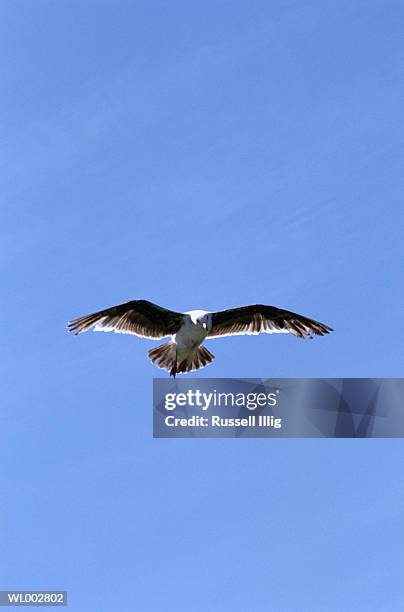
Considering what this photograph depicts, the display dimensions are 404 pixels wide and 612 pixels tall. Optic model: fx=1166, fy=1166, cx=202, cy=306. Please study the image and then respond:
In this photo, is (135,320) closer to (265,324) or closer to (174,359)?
(174,359)

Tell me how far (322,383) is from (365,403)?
72 cm

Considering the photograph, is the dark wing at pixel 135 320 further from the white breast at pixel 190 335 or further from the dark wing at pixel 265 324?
the dark wing at pixel 265 324

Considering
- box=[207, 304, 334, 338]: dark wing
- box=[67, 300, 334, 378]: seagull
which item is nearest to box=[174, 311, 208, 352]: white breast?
box=[67, 300, 334, 378]: seagull

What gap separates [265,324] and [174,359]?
1610mm

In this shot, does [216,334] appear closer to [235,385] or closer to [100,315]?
[235,385]

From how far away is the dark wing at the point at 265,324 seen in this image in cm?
1777

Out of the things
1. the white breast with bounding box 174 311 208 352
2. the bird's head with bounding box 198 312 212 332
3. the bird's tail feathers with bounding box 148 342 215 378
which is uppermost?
the bird's head with bounding box 198 312 212 332

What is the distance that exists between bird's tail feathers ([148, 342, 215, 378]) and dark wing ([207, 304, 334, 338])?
1.30ft

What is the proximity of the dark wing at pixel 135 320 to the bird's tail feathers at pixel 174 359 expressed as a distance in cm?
21

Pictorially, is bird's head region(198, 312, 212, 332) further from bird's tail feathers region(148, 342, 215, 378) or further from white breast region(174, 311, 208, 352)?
bird's tail feathers region(148, 342, 215, 378)

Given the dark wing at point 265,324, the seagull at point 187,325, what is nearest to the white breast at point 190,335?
the seagull at point 187,325

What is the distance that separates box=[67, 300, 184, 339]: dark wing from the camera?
16703mm

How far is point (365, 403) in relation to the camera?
17828 millimetres

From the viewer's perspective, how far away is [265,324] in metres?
18.0
